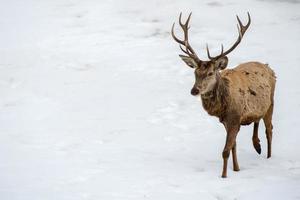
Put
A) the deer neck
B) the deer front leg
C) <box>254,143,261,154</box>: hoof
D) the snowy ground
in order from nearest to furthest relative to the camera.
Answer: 1. the snowy ground
2. the deer front leg
3. the deer neck
4. <box>254,143,261,154</box>: hoof

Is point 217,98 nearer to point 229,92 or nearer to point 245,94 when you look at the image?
point 229,92

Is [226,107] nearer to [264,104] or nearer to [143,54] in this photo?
[264,104]

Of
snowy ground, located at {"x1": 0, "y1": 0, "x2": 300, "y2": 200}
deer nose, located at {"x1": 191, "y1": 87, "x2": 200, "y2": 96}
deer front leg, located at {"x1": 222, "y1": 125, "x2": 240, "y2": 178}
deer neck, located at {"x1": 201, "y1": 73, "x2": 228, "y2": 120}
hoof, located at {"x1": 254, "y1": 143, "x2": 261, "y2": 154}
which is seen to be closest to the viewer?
snowy ground, located at {"x1": 0, "y1": 0, "x2": 300, "y2": 200}

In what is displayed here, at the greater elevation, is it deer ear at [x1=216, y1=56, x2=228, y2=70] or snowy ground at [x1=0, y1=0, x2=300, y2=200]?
deer ear at [x1=216, y1=56, x2=228, y2=70]

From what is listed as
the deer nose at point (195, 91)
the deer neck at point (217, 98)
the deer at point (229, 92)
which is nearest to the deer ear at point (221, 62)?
the deer at point (229, 92)

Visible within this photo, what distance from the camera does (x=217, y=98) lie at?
10.1 metres

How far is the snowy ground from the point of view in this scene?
9523 mm

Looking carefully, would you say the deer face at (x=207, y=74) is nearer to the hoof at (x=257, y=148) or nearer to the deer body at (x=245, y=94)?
the deer body at (x=245, y=94)

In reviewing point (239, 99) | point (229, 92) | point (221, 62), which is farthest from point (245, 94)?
point (221, 62)

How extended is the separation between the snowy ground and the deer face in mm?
1308

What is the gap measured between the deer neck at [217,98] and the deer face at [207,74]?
86 mm

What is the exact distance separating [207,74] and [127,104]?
4428 millimetres

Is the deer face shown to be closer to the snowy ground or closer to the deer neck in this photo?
the deer neck

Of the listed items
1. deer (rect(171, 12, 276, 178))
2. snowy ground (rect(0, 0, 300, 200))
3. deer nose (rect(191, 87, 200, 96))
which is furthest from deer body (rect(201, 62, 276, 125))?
snowy ground (rect(0, 0, 300, 200))
